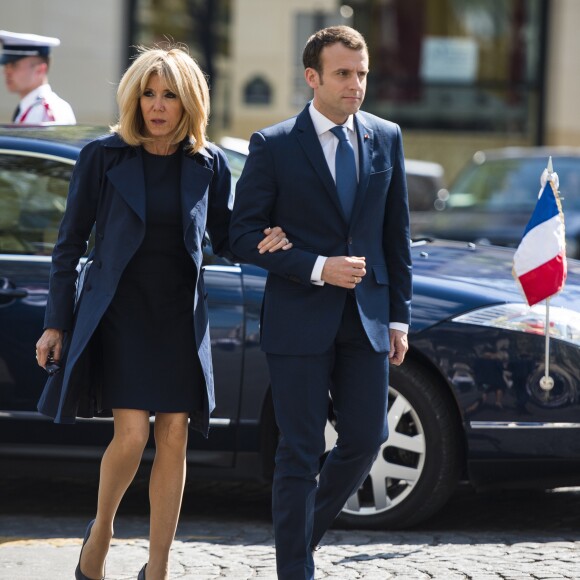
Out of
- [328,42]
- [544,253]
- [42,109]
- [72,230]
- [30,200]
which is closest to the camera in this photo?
[328,42]

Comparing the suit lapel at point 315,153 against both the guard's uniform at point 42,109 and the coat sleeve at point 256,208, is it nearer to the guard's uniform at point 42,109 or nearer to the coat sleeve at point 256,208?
the coat sleeve at point 256,208

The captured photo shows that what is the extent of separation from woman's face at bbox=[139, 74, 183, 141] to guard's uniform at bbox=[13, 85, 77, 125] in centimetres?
275

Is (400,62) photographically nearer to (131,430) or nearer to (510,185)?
(510,185)

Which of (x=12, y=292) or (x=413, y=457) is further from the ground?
(x=12, y=292)

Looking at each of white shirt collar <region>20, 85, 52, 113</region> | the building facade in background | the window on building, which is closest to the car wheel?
white shirt collar <region>20, 85, 52, 113</region>

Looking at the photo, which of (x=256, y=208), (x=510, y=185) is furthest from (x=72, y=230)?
(x=510, y=185)

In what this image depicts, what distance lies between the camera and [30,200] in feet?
19.5

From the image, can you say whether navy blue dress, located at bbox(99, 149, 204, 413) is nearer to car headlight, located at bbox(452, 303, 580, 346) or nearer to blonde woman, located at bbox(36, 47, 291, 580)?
blonde woman, located at bbox(36, 47, 291, 580)

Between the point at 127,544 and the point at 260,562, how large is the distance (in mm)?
594

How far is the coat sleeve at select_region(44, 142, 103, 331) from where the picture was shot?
14.5 ft

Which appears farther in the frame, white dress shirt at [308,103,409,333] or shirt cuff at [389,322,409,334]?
shirt cuff at [389,322,409,334]

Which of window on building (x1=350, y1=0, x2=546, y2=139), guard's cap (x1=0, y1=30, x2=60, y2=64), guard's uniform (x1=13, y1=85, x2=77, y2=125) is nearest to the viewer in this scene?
guard's uniform (x1=13, y1=85, x2=77, y2=125)

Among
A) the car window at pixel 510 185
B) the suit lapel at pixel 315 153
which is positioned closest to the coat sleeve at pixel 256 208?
the suit lapel at pixel 315 153

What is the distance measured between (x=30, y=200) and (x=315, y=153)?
2.00 m
